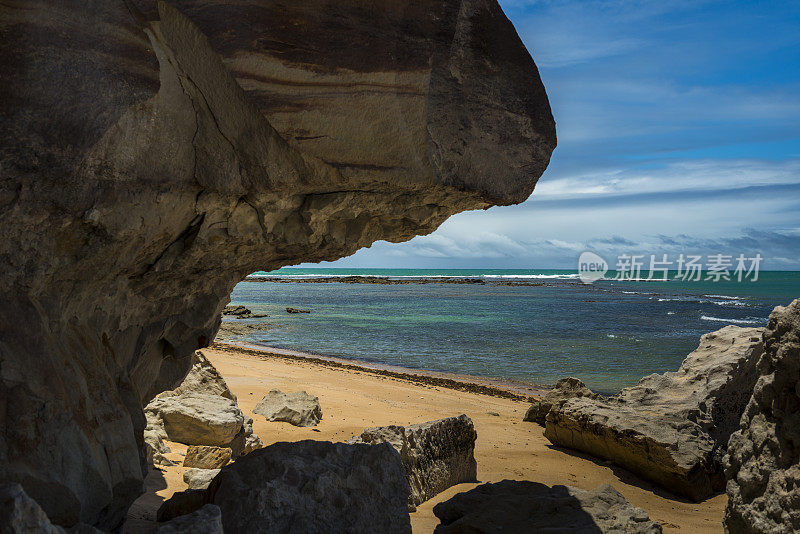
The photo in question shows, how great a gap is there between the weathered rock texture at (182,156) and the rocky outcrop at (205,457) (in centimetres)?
202

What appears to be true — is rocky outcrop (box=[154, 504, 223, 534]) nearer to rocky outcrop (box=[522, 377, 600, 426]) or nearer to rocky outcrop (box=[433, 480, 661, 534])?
rocky outcrop (box=[433, 480, 661, 534])

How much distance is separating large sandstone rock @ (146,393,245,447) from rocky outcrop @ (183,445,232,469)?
354 millimetres

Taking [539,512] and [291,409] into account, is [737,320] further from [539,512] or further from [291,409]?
[539,512]

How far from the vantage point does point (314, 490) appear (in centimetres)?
267

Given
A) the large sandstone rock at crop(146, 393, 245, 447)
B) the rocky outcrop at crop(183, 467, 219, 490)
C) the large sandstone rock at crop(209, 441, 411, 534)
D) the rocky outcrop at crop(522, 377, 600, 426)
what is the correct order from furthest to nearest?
1. the rocky outcrop at crop(522, 377, 600, 426)
2. the large sandstone rock at crop(146, 393, 245, 447)
3. the rocky outcrop at crop(183, 467, 219, 490)
4. the large sandstone rock at crop(209, 441, 411, 534)

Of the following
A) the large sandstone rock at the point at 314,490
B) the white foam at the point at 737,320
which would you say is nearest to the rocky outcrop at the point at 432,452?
the large sandstone rock at the point at 314,490

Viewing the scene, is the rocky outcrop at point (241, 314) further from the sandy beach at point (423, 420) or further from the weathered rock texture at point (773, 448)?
the weathered rock texture at point (773, 448)

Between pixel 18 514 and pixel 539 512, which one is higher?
pixel 18 514

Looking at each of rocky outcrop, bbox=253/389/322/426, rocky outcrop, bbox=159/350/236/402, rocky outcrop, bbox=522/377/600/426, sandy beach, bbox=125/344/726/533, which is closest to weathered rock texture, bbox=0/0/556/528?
sandy beach, bbox=125/344/726/533

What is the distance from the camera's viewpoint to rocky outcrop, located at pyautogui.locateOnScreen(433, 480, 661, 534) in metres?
3.27

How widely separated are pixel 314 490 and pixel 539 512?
158 cm

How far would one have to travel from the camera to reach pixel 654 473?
5.53 metres

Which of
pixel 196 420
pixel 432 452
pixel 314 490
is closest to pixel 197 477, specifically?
pixel 196 420

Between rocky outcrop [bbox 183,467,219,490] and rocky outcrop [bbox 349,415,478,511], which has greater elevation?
rocky outcrop [bbox 349,415,478,511]
